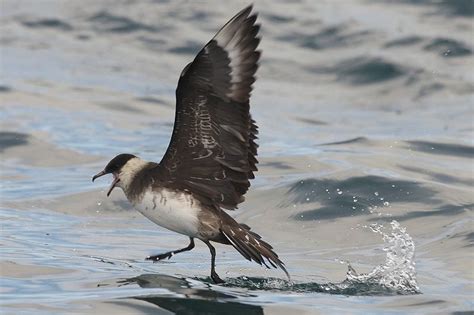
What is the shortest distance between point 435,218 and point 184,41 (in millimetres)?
8950

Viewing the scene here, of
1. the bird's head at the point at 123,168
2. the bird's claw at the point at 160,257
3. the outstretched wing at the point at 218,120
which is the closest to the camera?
the outstretched wing at the point at 218,120

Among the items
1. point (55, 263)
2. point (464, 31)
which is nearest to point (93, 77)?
point (464, 31)

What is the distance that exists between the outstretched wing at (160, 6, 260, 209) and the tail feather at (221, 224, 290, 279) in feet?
0.84

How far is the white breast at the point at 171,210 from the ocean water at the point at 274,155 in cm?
38

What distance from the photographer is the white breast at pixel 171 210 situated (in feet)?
25.3

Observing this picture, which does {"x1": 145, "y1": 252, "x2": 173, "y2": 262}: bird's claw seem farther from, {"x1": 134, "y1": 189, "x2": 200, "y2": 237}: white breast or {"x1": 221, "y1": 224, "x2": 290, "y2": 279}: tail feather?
{"x1": 221, "y1": 224, "x2": 290, "y2": 279}: tail feather

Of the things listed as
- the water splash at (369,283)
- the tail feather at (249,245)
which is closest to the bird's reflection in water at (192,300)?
the tail feather at (249,245)

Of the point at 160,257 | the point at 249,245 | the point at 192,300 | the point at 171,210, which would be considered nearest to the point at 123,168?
the point at 171,210

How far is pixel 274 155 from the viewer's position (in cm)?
1292

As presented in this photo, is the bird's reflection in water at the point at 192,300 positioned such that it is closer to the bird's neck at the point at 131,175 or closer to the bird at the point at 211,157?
the bird at the point at 211,157

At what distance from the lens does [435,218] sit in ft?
34.2

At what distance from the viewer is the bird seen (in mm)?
7434

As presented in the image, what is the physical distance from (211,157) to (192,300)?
105 centimetres

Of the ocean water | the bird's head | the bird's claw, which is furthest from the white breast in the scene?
the bird's claw
